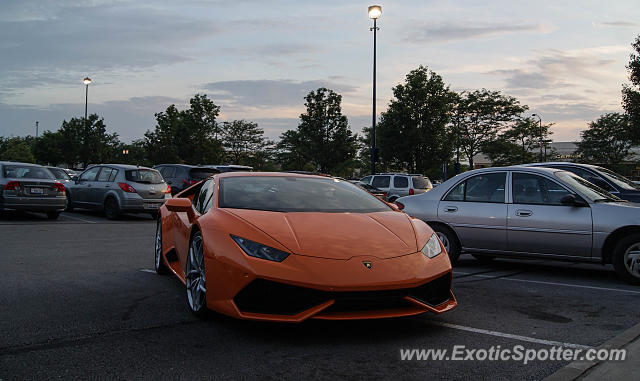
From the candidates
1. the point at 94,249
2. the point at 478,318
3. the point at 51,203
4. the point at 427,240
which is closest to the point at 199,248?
the point at 427,240

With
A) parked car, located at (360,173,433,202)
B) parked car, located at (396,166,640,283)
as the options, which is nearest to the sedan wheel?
parked car, located at (396,166,640,283)

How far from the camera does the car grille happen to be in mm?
3852

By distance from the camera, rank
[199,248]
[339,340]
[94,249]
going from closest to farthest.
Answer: [339,340], [199,248], [94,249]

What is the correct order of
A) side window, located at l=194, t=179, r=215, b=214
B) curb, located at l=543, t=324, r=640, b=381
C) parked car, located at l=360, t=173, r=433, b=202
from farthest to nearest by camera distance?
parked car, located at l=360, t=173, r=433, b=202 < side window, located at l=194, t=179, r=215, b=214 < curb, located at l=543, t=324, r=640, b=381

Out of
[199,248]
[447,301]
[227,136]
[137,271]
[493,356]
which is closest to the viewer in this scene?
[493,356]

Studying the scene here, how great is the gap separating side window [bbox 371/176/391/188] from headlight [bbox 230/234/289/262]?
2170 cm

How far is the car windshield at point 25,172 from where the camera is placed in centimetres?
1450

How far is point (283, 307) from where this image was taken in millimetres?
3918

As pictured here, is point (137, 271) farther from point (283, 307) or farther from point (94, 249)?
point (283, 307)

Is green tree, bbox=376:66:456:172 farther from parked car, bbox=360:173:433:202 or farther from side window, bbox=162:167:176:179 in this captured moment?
side window, bbox=162:167:176:179

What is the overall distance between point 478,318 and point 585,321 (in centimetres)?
92

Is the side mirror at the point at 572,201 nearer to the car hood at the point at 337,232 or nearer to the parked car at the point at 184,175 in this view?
the car hood at the point at 337,232

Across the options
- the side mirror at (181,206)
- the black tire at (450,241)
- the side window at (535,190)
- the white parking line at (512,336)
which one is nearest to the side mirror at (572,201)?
the side window at (535,190)

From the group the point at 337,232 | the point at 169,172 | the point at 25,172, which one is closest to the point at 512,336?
the point at 337,232
